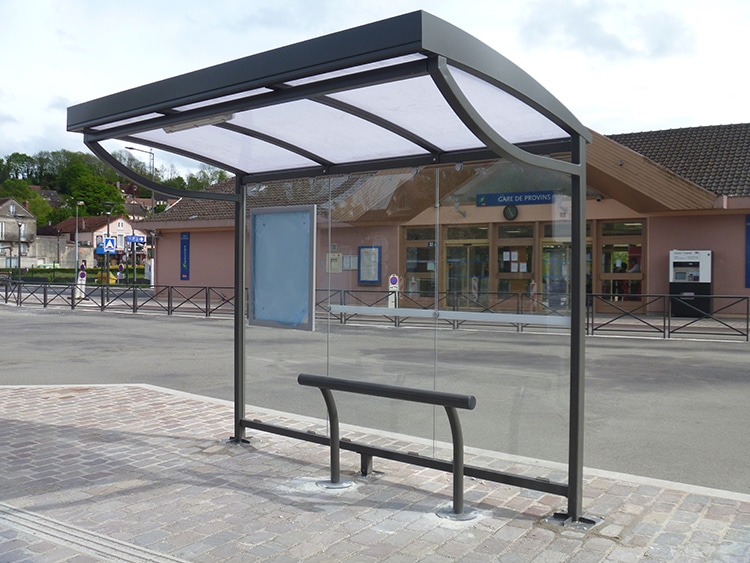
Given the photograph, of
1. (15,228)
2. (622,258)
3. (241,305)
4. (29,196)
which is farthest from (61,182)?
(241,305)

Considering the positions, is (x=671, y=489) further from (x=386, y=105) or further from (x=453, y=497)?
(x=386, y=105)

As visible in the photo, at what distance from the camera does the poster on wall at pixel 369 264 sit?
18.7 feet

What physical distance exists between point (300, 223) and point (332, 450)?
71.8 inches

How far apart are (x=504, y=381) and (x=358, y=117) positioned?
2018 mm

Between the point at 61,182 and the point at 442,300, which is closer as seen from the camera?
the point at 442,300

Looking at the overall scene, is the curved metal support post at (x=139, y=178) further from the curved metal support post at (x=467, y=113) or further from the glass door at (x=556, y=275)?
the curved metal support post at (x=467, y=113)

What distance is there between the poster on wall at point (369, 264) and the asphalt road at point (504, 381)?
402 millimetres

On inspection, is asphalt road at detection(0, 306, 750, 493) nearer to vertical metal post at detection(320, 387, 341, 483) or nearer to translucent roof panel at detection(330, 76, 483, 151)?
vertical metal post at detection(320, 387, 341, 483)

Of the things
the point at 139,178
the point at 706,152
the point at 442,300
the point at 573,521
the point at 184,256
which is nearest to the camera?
the point at 573,521

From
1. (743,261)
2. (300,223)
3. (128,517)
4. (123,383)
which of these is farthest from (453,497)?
(743,261)

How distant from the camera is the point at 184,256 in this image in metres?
34.3

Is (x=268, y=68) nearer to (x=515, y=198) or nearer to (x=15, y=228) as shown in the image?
(x=515, y=198)

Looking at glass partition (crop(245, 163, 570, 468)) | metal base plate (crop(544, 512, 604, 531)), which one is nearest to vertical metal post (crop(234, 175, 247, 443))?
glass partition (crop(245, 163, 570, 468))

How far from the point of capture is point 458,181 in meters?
5.32
